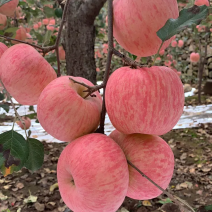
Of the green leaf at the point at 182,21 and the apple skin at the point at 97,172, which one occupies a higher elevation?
the green leaf at the point at 182,21

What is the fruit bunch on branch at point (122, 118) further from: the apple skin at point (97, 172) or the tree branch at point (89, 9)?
the tree branch at point (89, 9)

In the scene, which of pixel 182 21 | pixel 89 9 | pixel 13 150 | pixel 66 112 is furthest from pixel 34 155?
pixel 89 9

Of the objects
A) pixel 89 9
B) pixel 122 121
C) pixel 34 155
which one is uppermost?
pixel 89 9

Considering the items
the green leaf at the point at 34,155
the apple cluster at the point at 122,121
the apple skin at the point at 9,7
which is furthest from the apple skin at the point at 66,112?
the apple skin at the point at 9,7

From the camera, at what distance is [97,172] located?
0.43 metres

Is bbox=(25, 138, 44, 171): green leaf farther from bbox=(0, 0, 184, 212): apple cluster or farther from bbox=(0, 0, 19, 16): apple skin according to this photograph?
bbox=(0, 0, 19, 16): apple skin

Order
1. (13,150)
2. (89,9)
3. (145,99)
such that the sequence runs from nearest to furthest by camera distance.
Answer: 1. (145,99)
2. (13,150)
3. (89,9)

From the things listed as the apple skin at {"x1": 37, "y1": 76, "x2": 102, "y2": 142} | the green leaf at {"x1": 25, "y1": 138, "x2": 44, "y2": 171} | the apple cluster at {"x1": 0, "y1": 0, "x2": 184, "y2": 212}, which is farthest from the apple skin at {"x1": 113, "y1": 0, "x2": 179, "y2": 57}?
the green leaf at {"x1": 25, "y1": 138, "x2": 44, "y2": 171}

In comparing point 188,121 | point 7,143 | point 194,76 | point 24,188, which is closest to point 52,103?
point 7,143

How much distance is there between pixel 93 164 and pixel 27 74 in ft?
0.85

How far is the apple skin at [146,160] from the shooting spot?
0.47 metres

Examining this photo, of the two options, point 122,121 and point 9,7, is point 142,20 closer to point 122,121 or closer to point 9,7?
point 122,121

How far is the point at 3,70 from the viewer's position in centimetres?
58

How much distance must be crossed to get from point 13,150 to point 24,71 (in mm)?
169
